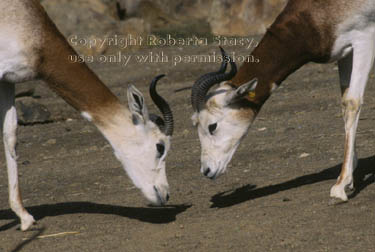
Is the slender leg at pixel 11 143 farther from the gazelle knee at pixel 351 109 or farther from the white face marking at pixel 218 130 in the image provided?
the gazelle knee at pixel 351 109

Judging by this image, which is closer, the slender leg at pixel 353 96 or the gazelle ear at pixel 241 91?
the slender leg at pixel 353 96

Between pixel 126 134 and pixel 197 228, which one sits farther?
pixel 126 134

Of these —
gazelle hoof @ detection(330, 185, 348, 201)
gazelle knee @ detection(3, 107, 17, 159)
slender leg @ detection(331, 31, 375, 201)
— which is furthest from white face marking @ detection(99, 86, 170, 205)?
slender leg @ detection(331, 31, 375, 201)

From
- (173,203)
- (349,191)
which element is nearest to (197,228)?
(173,203)

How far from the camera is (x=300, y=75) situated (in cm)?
1520

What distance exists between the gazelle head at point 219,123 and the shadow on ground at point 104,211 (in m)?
0.58

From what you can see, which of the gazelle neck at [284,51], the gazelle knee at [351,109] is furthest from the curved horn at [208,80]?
the gazelle knee at [351,109]

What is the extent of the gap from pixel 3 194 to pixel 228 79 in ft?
10.9

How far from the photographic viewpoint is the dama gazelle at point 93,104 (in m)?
7.50

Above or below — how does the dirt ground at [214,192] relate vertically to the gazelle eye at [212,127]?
below

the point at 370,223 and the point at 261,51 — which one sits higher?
the point at 261,51

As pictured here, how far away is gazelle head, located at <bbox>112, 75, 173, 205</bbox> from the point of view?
25.4 ft

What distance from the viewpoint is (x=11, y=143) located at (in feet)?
26.4

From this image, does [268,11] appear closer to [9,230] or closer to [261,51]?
[261,51]
